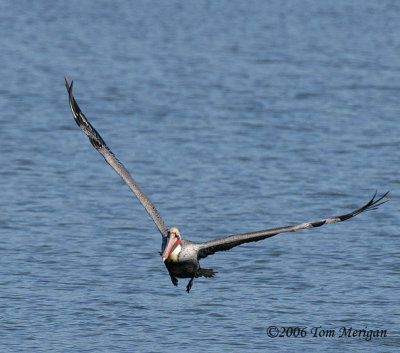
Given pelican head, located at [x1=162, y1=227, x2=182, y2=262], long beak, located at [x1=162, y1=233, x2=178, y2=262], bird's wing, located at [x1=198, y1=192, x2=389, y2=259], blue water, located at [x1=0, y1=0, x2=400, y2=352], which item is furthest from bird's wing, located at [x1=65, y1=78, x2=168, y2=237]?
blue water, located at [x1=0, y1=0, x2=400, y2=352]

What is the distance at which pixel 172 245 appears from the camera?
13.2 metres

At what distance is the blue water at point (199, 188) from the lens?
1529 cm

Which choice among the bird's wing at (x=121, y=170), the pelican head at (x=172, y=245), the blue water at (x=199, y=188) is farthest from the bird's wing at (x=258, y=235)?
the blue water at (x=199, y=188)

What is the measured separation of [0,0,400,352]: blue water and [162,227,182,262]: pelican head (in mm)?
1433

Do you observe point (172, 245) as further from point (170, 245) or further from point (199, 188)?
point (199, 188)

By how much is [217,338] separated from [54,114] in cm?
1698

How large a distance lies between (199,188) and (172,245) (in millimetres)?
9312

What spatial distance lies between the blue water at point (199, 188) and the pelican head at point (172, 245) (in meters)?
1.43

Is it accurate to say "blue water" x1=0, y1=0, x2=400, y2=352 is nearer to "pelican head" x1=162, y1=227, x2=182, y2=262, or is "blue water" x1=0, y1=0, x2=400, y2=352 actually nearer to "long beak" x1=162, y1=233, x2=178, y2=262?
"pelican head" x1=162, y1=227, x2=182, y2=262

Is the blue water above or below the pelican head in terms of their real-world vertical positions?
below

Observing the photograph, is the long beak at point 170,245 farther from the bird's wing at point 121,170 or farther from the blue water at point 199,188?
the blue water at point 199,188

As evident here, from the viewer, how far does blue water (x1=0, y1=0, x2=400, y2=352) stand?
15289 millimetres

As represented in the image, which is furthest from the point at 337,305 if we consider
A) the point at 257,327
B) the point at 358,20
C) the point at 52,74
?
→ the point at 358,20

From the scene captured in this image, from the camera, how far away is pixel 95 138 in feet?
48.5
